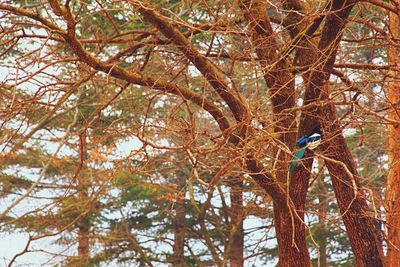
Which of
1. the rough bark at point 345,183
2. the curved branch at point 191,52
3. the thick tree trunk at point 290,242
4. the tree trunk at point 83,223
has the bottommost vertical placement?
the thick tree trunk at point 290,242

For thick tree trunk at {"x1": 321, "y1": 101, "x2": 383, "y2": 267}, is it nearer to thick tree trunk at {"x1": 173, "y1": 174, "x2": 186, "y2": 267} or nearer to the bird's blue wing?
the bird's blue wing

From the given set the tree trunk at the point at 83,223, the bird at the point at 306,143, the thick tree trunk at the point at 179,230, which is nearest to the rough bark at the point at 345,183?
the bird at the point at 306,143

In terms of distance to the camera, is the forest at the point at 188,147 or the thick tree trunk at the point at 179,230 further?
the thick tree trunk at the point at 179,230

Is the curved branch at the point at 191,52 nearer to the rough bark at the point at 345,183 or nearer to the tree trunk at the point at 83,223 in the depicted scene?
the rough bark at the point at 345,183

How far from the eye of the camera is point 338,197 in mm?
6379

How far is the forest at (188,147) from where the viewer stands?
5.71m

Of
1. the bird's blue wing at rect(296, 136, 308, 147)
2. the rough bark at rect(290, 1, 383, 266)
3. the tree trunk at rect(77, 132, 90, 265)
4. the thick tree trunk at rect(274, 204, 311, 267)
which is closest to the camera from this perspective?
the bird's blue wing at rect(296, 136, 308, 147)

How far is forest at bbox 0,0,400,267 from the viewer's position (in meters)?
5.71

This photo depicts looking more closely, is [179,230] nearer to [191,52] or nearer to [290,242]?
[290,242]

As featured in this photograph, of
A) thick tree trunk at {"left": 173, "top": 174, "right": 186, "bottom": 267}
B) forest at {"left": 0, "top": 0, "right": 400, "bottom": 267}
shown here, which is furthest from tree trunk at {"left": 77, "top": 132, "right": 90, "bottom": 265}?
thick tree trunk at {"left": 173, "top": 174, "right": 186, "bottom": 267}

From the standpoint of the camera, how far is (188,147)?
14.9ft

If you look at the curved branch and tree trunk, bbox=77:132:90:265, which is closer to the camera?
the curved branch

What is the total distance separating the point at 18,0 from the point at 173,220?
6.34 meters

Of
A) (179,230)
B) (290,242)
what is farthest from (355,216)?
(179,230)
